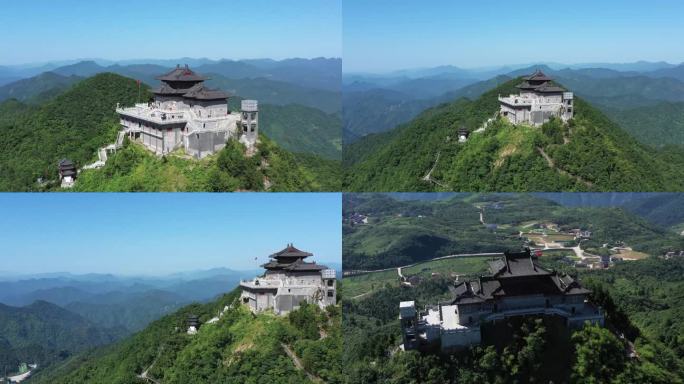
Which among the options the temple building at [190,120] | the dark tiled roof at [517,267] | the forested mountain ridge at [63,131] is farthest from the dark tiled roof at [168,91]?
the dark tiled roof at [517,267]

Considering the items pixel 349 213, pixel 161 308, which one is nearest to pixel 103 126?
pixel 349 213

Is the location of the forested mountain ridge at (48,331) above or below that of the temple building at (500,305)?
below

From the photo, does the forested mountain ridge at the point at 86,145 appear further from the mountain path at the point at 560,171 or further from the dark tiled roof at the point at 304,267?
the mountain path at the point at 560,171

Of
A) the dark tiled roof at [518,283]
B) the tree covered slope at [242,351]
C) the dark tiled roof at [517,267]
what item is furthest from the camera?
the tree covered slope at [242,351]

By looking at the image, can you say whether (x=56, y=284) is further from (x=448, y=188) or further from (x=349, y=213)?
(x=448, y=188)

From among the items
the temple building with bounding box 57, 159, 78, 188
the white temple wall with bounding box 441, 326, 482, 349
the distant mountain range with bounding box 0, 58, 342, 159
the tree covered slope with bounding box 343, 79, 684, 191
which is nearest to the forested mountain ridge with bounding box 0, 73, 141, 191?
the temple building with bounding box 57, 159, 78, 188
